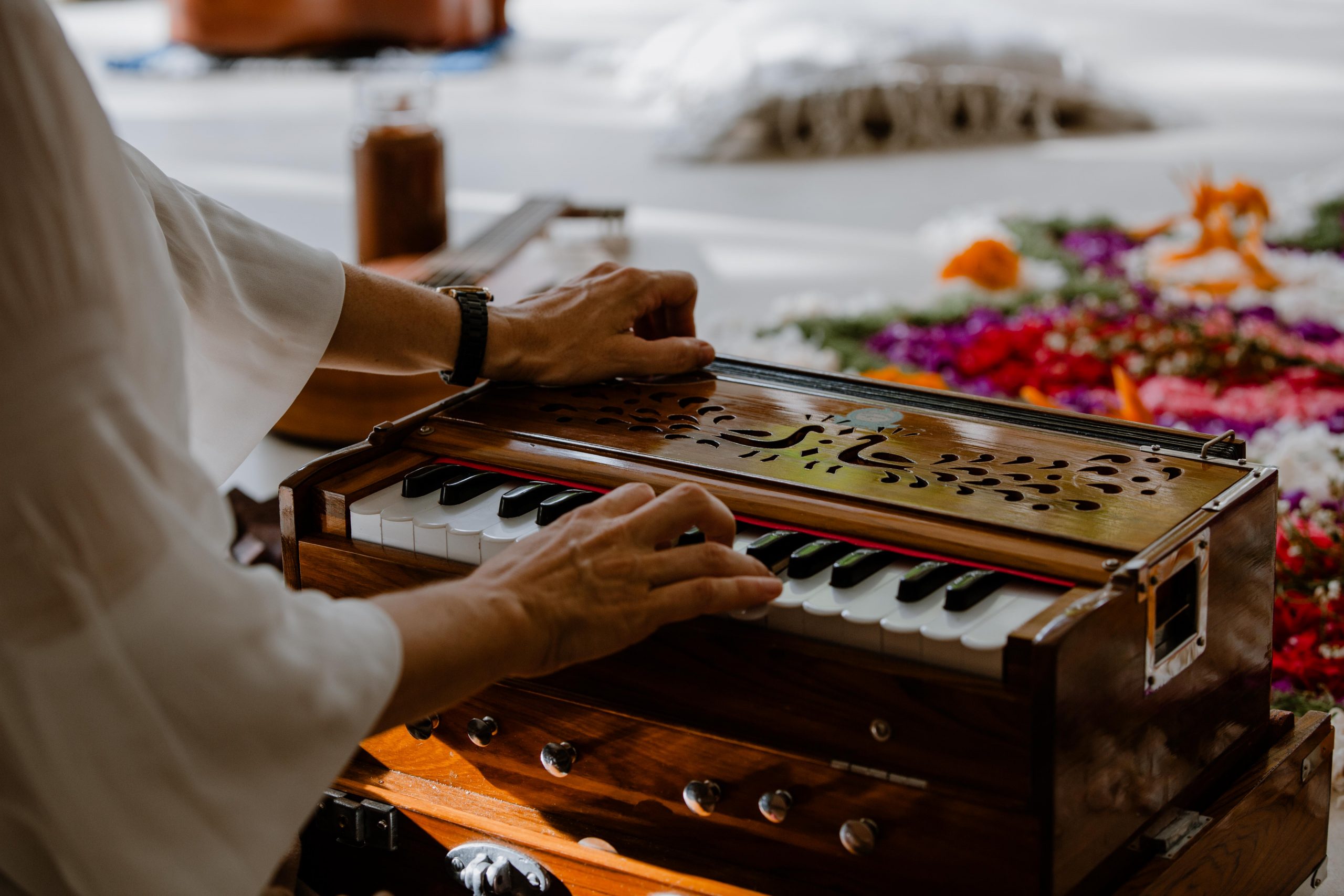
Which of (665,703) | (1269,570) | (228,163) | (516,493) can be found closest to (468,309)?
(516,493)

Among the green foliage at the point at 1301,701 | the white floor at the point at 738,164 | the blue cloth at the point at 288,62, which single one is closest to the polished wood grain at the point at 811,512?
the green foliage at the point at 1301,701

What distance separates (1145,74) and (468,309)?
21.1 feet

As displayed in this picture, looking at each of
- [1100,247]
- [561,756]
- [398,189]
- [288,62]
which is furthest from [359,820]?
[288,62]

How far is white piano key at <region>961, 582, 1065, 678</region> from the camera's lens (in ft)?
3.26

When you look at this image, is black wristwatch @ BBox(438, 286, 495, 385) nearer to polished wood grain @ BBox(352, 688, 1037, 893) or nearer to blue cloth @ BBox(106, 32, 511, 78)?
polished wood grain @ BBox(352, 688, 1037, 893)

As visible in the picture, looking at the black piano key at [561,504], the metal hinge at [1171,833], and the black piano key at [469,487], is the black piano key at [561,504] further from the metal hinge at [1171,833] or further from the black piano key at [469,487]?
the metal hinge at [1171,833]

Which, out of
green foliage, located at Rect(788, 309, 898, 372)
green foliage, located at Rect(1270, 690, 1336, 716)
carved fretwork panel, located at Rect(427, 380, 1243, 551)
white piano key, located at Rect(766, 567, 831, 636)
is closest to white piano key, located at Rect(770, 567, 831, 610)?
white piano key, located at Rect(766, 567, 831, 636)

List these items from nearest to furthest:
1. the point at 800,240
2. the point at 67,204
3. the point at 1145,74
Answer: the point at 67,204 → the point at 800,240 → the point at 1145,74

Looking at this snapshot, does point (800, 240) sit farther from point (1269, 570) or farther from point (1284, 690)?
point (1269, 570)

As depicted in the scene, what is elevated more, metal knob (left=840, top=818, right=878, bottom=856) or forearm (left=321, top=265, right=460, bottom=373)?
forearm (left=321, top=265, right=460, bottom=373)

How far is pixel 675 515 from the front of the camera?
1072mm

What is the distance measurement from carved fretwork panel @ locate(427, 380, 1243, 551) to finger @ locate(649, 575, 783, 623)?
185 mm

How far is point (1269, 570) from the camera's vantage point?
4.27ft

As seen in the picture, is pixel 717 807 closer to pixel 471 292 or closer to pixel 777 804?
pixel 777 804
